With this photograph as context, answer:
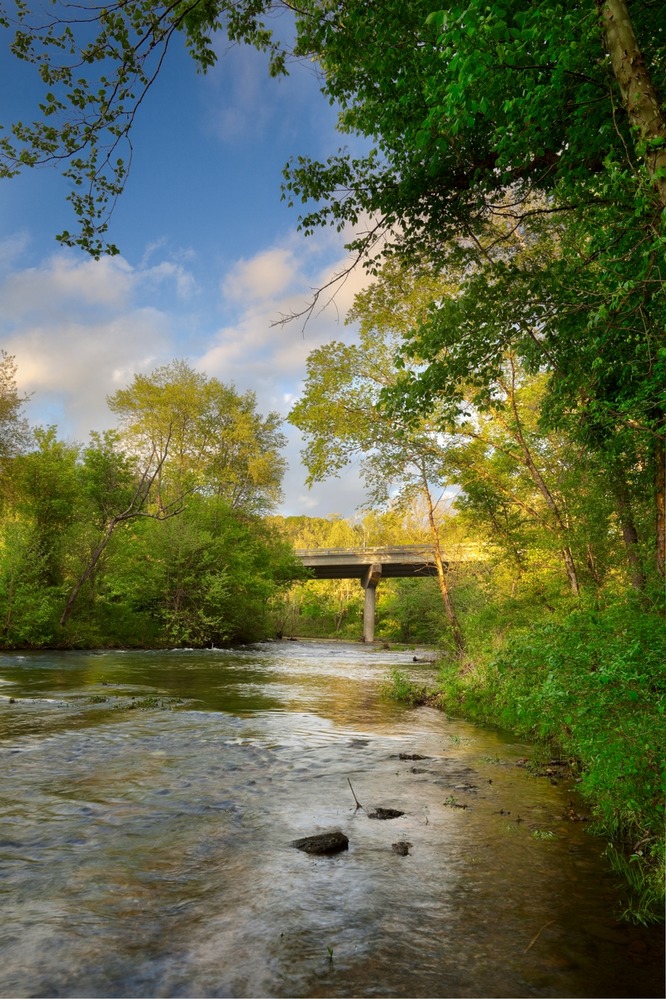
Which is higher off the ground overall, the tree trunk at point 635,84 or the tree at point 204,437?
the tree at point 204,437

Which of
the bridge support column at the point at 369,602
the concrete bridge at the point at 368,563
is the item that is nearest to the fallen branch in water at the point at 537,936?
the concrete bridge at the point at 368,563

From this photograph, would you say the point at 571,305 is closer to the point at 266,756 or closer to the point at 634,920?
the point at 634,920

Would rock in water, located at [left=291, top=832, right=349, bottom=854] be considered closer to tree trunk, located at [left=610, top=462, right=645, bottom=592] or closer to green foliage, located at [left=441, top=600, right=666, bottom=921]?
green foliage, located at [left=441, top=600, right=666, bottom=921]

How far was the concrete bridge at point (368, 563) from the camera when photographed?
57.8 metres

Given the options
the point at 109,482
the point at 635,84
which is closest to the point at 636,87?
the point at 635,84

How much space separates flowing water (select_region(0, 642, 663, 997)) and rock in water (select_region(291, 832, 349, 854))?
0.12m

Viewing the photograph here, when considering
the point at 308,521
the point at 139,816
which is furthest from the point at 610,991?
the point at 308,521

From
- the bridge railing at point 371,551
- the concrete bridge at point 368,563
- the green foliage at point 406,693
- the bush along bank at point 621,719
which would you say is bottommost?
the green foliage at point 406,693

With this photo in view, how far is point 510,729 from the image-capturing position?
12.5 meters

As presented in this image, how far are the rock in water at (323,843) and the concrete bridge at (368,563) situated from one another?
163 ft

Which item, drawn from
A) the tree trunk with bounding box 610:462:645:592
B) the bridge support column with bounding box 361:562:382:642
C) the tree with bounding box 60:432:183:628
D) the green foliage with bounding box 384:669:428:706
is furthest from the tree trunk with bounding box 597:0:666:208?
the bridge support column with bounding box 361:562:382:642

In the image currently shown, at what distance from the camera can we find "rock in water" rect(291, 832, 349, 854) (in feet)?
17.9

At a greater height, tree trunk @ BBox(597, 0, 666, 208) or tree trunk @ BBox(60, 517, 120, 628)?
tree trunk @ BBox(597, 0, 666, 208)

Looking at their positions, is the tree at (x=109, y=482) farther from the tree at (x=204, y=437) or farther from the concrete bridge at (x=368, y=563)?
→ the concrete bridge at (x=368, y=563)
